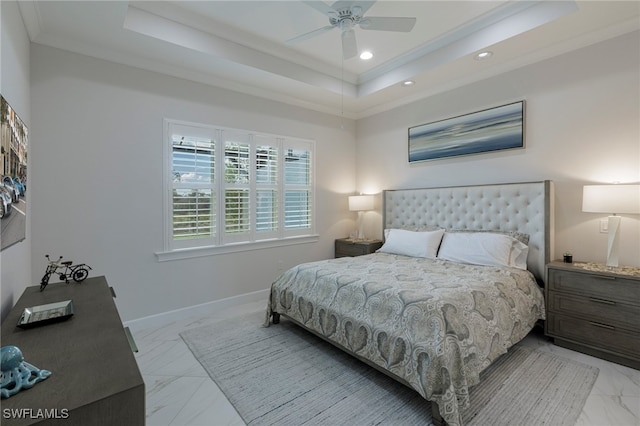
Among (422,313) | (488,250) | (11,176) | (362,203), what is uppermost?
(11,176)

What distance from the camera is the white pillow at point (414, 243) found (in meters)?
3.61

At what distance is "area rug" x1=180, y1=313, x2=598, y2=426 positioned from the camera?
6.23ft

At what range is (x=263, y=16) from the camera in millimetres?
2891

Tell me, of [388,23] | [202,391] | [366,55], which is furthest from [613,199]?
[202,391]

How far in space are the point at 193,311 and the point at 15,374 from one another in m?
2.80

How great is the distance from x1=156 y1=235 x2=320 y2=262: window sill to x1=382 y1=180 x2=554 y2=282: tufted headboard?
1.36 meters

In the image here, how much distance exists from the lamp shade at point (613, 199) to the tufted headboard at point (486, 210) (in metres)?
0.38

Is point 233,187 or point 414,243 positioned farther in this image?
point 233,187

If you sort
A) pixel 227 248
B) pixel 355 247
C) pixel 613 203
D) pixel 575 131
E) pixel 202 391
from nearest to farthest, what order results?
1. pixel 202 391
2. pixel 613 203
3. pixel 575 131
4. pixel 227 248
5. pixel 355 247

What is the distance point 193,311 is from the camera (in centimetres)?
360

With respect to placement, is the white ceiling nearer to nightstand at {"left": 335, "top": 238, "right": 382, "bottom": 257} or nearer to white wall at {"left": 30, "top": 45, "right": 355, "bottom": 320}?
white wall at {"left": 30, "top": 45, "right": 355, "bottom": 320}

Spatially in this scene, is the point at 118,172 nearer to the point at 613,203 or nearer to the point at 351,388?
the point at 351,388

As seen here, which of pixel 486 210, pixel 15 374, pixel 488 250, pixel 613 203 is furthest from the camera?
pixel 486 210

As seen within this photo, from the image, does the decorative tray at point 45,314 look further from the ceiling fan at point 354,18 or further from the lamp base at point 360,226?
the lamp base at point 360,226
